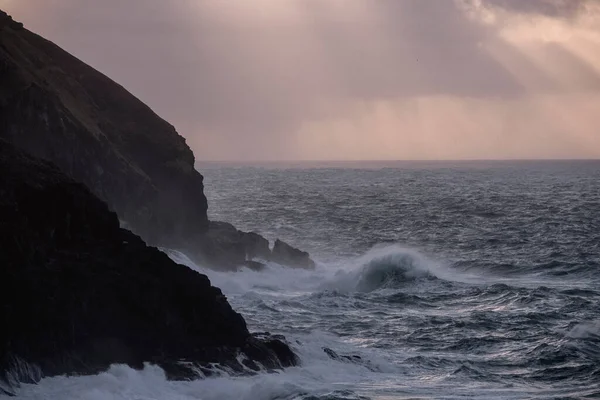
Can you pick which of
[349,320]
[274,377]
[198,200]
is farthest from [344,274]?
[274,377]

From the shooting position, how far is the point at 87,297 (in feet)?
74.3

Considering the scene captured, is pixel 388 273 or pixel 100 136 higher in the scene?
pixel 100 136

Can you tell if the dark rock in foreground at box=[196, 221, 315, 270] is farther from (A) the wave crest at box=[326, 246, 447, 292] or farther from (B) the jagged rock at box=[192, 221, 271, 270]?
(A) the wave crest at box=[326, 246, 447, 292]

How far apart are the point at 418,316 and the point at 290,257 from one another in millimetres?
15681

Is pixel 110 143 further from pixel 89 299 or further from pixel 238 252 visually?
pixel 89 299

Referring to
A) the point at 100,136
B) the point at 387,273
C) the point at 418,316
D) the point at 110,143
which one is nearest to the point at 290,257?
the point at 387,273

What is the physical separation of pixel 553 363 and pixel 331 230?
142 feet

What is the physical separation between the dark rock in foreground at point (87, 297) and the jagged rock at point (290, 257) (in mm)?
23693

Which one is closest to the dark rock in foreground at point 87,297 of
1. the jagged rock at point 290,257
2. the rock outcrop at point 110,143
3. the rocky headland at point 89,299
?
the rocky headland at point 89,299

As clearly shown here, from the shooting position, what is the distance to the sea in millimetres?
23656

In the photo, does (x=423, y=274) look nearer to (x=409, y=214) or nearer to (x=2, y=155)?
(x=2, y=155)

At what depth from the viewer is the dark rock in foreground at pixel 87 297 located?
21250 mm

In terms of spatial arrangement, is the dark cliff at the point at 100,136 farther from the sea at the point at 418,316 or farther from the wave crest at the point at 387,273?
the wave crest at the point at 387,273

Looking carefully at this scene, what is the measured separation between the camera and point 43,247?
73.3 ft
